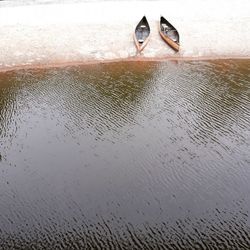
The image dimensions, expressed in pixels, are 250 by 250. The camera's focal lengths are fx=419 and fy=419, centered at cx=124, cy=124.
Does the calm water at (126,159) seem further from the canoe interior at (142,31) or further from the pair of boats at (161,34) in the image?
the canoe interior at (142,31)

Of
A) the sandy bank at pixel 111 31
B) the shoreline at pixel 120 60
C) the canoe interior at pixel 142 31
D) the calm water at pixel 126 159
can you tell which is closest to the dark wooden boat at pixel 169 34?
the sandy bank at pixel 111 31

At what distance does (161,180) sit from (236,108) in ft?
23.1

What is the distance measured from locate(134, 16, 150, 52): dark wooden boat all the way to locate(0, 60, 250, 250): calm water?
290 centimetres

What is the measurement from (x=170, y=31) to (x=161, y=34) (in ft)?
3.10

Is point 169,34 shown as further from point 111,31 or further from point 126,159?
point 126,159

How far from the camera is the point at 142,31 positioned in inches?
1146

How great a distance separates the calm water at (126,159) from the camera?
12758 millimetres

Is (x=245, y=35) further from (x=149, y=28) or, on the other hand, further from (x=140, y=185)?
(x=140, y=185)

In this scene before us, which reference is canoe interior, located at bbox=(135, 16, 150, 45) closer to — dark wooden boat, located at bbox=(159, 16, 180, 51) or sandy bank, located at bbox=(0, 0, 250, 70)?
sandy bank, located at bbox=(0, 0, 250, 70)

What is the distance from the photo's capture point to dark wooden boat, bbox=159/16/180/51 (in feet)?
89.6

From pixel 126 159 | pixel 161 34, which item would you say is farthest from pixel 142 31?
pixel 126 159

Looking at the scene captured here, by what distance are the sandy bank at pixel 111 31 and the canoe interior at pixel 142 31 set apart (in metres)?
0.43

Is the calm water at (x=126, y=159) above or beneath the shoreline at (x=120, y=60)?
beneath

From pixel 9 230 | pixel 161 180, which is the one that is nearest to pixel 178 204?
pixel 161 180
